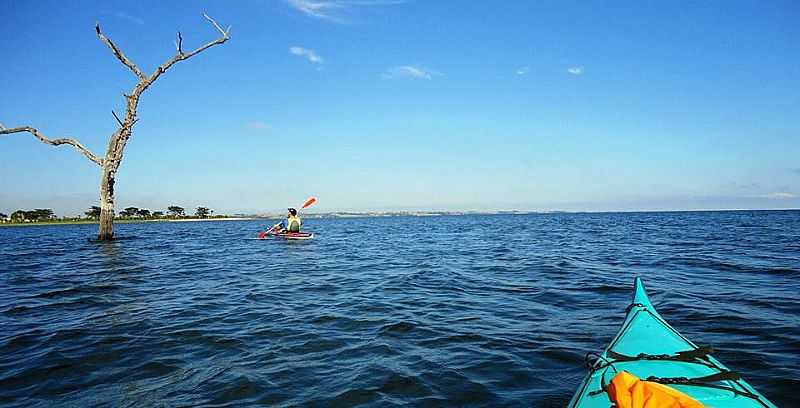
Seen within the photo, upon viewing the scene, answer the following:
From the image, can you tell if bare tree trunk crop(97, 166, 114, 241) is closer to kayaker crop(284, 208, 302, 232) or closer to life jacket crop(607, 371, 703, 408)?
kayaker crop(284, 208, 302, 232)

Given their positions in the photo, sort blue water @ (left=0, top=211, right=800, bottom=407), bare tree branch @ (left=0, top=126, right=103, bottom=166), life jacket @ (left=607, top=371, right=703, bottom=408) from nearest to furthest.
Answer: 1. life jacket @ (left=607, top=371, right=703, bottom=408)
2. blue water @ (left=0, top=211, right=800, bottom=407)
3. bare tree branch @ (left=0, top=126, right=103, bottom=166)

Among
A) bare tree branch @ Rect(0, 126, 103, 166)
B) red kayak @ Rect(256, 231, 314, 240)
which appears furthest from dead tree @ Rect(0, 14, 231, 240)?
red kayak @ Rect(256, 231, 314, 240)

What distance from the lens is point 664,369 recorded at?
4051 millimetres

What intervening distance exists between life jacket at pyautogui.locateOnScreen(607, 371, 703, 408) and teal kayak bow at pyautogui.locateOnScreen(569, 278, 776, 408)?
2.05 ft

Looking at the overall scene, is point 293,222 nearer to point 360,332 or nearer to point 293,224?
point 293,224

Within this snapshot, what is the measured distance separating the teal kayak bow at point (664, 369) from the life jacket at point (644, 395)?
62 centimetres

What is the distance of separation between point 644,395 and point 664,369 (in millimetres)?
1776

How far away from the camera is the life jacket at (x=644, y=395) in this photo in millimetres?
2538

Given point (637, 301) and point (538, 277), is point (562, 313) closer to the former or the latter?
point (637, 301)

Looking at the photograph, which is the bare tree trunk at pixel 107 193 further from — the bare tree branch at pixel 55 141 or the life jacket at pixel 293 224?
the life jacket at pixel 293 224

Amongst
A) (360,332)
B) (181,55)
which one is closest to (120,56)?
(181,55)

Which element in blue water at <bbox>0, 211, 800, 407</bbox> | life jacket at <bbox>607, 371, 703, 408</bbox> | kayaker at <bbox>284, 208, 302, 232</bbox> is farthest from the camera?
kayaker at <bbox>284, 208, 302, 232</bbox>

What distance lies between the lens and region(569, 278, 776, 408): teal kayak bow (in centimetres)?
349

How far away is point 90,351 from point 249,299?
400 centimetres
